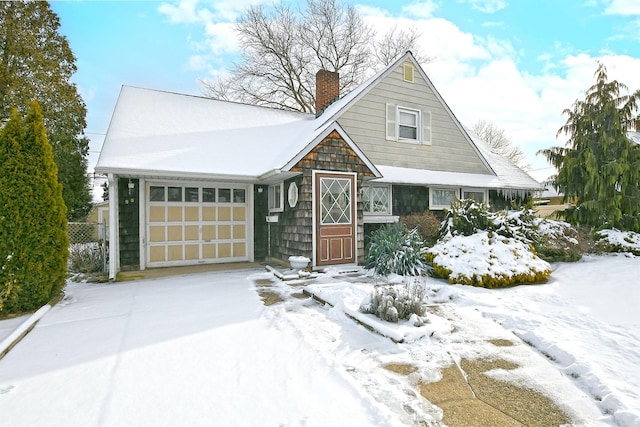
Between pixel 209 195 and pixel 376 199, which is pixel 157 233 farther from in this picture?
pixel 376 199

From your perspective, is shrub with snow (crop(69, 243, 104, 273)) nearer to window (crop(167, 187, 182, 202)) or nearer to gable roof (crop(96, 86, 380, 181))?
window (crop(167, 187, 182, 202))

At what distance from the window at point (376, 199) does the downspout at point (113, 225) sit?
6.63 m

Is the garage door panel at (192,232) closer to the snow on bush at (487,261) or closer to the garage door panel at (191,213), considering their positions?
the garage door panel at (191,213)

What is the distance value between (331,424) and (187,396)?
121 centimetres

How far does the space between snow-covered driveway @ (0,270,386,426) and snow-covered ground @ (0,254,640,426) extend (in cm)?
1

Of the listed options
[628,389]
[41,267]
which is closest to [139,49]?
[41,267]

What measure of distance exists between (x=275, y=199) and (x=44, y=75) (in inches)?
480

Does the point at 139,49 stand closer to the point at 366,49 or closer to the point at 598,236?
the point at 598,236

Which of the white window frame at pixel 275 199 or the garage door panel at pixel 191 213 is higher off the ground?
the white window frame at pixel 275 199

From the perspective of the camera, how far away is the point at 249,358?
331 centimetres

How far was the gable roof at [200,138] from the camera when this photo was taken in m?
7.68

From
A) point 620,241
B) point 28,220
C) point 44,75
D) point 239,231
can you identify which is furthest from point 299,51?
point 28,220

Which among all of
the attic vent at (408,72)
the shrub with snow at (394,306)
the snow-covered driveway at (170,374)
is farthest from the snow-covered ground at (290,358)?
the attic vent at (408,72)

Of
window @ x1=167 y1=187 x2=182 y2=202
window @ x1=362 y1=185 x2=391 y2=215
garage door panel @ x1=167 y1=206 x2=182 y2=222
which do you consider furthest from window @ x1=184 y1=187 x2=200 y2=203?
window @ x1=362 y1=185 x2=391 y2=215
